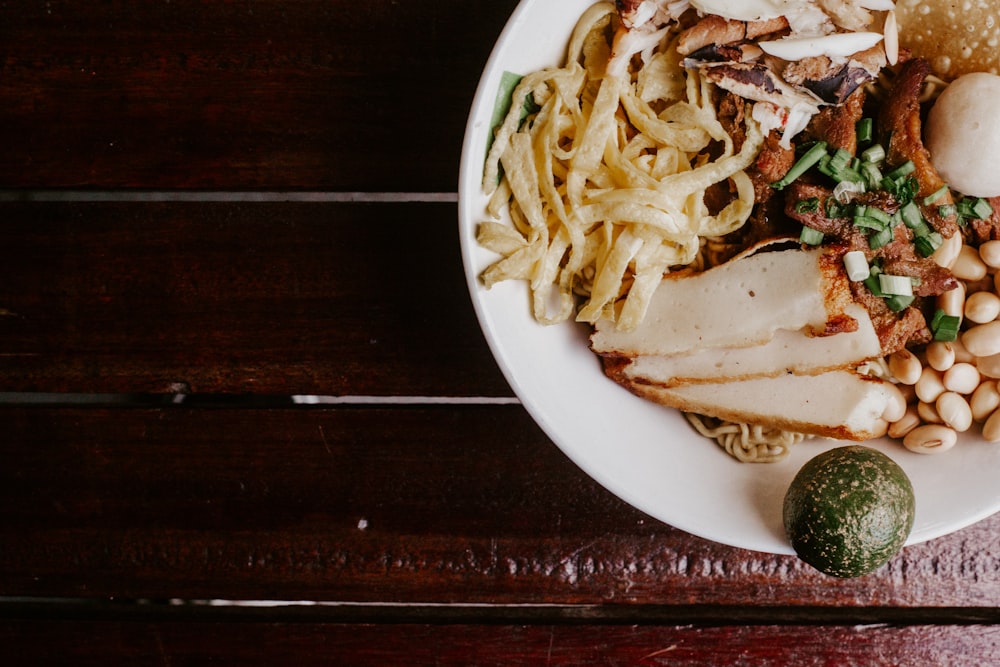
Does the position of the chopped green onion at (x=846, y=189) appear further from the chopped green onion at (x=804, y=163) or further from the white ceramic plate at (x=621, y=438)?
the white ceramic plate at (x=621, y=438)

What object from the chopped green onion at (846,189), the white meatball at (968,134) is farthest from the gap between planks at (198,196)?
the white meatball at (968,134)

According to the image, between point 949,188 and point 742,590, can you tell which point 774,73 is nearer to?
point 949,188

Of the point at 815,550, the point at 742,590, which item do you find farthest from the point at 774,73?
the point at 742,590

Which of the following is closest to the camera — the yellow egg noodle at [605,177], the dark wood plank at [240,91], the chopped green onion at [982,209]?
the yellow egg noodle at [605,177]

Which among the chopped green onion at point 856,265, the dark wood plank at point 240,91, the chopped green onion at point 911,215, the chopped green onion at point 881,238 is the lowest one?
the chopped green onion at point 856,265

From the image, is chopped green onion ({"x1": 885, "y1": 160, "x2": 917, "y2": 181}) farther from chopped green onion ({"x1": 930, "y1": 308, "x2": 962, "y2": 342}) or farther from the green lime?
the green lime

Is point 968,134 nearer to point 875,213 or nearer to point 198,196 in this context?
point 875,213

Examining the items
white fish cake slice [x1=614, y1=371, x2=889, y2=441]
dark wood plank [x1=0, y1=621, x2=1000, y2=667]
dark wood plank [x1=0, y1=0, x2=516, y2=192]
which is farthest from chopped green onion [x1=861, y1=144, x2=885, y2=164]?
dark wood plank [x1=0, y1=621, x2=1000, y2=667]
